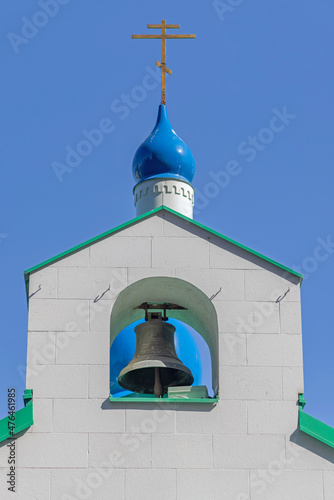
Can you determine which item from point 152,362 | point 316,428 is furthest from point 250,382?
point 152,362

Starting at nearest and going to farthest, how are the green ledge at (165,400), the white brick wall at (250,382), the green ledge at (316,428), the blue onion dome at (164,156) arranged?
the green ledge at (316,428) → the green ledge at (165,400) → the white brick wall at (250,382) → the blue onion dome at (164,156)

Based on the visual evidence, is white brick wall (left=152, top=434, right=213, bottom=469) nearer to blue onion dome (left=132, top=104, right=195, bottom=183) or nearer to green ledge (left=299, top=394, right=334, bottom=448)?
green ledge (left=299, top=394, right=334, bottom=448)

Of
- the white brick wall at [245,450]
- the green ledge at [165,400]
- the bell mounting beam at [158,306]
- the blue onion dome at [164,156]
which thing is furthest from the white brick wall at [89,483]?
the blue onion dome at [164,156]

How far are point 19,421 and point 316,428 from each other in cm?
365

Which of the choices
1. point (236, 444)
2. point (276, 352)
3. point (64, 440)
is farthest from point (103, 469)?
point (276, 352)

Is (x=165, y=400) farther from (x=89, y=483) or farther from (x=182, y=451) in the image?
(x=89, y=483)

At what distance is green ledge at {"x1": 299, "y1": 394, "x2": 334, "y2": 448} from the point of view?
14008mm

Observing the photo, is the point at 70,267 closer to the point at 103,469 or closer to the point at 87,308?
the point at 87,308

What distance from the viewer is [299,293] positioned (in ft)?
48.5

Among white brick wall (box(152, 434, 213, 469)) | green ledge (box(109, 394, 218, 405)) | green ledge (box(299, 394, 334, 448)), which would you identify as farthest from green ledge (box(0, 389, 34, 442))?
green ledge (box(299, 394, 334, 448))

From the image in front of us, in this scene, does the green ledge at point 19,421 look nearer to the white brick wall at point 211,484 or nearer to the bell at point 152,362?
the bell at point 152,362

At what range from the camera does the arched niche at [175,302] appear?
14.9 meters

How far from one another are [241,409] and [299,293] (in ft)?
5.69

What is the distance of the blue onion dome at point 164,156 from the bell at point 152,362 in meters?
6.44
